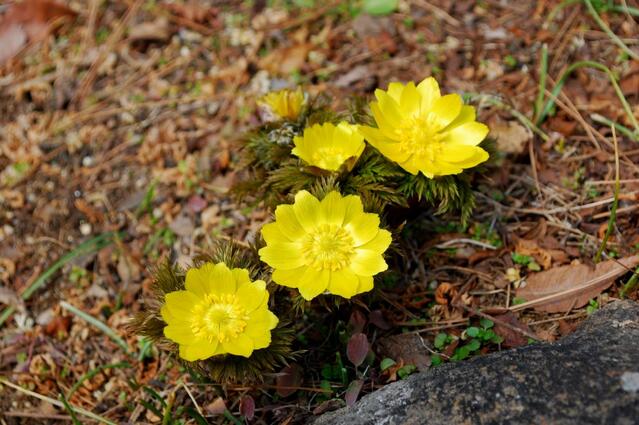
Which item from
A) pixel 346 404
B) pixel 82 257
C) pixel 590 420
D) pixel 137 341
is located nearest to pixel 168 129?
pixel 82 257

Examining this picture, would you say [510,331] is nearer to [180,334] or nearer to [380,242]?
[380,242]

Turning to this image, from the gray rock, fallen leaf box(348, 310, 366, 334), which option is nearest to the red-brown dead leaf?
fallen leaf box(348, 310, 366, 334)

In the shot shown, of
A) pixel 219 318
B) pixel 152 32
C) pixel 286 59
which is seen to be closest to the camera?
pixel 219 318

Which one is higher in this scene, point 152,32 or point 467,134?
point 467,134

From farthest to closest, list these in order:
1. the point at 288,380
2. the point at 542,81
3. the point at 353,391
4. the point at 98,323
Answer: the point at 542,81
the point at 98,323
the point at 288,380
the point at 353,391

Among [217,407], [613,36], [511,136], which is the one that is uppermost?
[613,36]

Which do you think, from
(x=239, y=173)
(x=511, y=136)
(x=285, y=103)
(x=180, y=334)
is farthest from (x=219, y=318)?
(x=511, y=136)

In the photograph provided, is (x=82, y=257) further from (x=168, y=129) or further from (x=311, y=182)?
(x=311, y=182)

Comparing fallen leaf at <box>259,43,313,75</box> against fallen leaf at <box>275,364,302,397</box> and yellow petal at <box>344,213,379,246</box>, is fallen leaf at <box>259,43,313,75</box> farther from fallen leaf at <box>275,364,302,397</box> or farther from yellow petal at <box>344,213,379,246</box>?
fallen leaf at <box>275,364,302,397</box>
